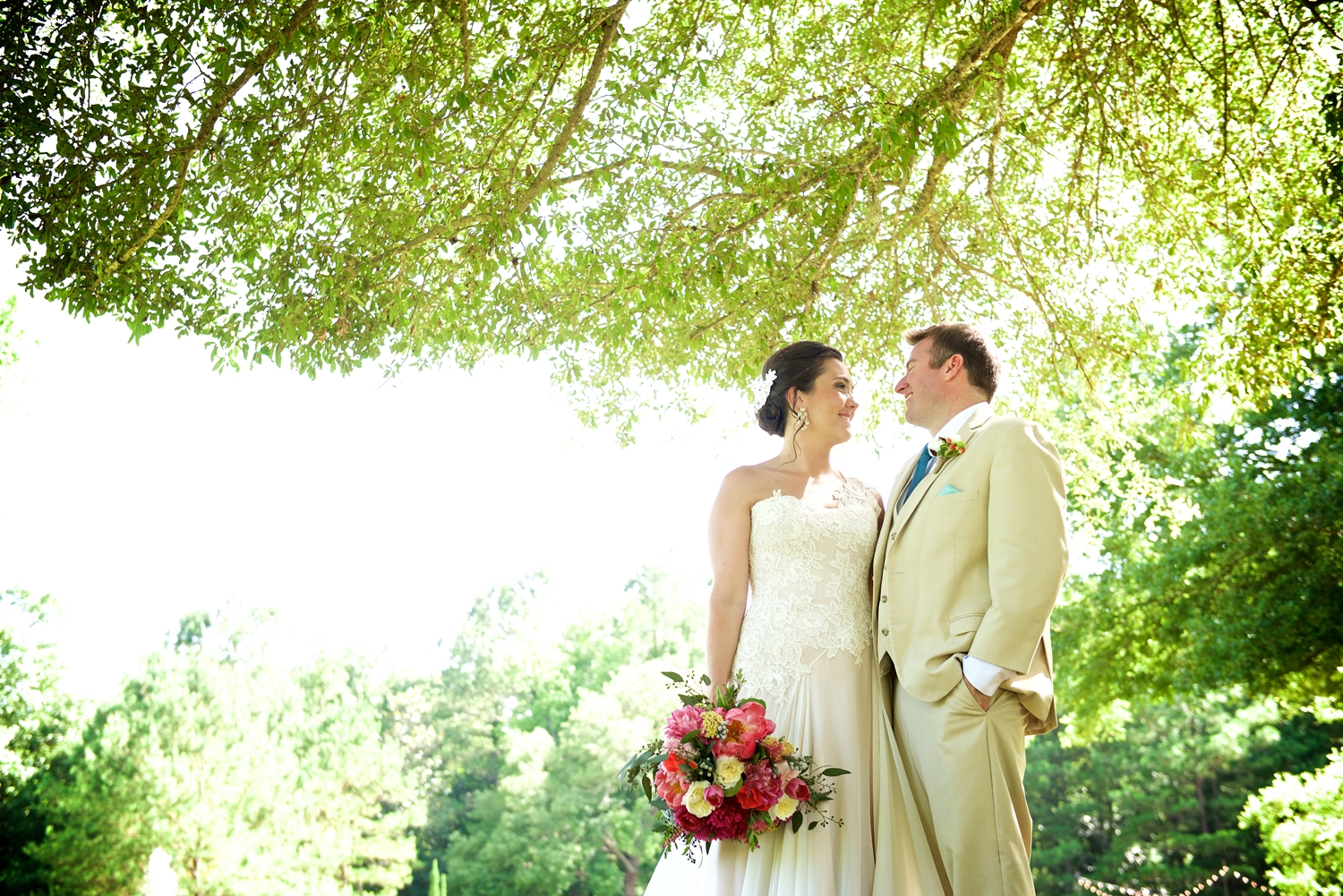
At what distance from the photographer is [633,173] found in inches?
236

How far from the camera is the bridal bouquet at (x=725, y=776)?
3.15m

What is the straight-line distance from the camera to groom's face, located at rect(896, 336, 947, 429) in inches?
147

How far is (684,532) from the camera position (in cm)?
4141

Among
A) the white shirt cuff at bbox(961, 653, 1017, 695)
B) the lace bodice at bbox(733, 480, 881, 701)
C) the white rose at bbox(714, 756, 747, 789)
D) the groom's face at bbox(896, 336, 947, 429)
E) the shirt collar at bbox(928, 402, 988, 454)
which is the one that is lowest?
the white rose at bbox(714, 756, 747, 789)

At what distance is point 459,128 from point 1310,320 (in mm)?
5195

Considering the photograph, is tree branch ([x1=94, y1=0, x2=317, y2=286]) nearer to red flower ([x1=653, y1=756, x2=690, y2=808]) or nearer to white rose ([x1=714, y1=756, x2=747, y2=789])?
red flower ([x1=653, y1=756, x2=690, y2=808])

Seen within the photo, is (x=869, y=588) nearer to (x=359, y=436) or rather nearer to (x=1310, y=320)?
(x=1310, y=320)

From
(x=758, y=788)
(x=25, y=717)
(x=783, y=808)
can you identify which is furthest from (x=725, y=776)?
(x=25, y=717)

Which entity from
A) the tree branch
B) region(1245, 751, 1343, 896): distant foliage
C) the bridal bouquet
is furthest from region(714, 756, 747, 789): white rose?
region(1245, 751, 1343, 896): distant foliage

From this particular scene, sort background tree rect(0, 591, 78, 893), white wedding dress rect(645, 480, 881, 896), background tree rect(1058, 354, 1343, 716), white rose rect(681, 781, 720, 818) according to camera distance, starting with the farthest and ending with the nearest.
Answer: background tree rect(0, 591, 78, 893) → background tree rect(1058, 354, 1343, 716) → white wedding dress rect(645, 480, 881, 896) → white rose rect(681, 781, 720, 818)

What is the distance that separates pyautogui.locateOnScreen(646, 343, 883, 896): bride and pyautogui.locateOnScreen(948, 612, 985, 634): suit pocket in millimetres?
524

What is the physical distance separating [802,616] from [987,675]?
0.81 meters

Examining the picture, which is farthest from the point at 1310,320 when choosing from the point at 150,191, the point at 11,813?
the point at 11,813

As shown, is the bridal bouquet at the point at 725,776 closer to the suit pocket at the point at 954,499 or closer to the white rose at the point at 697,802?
the white rose at the point at 697,802
